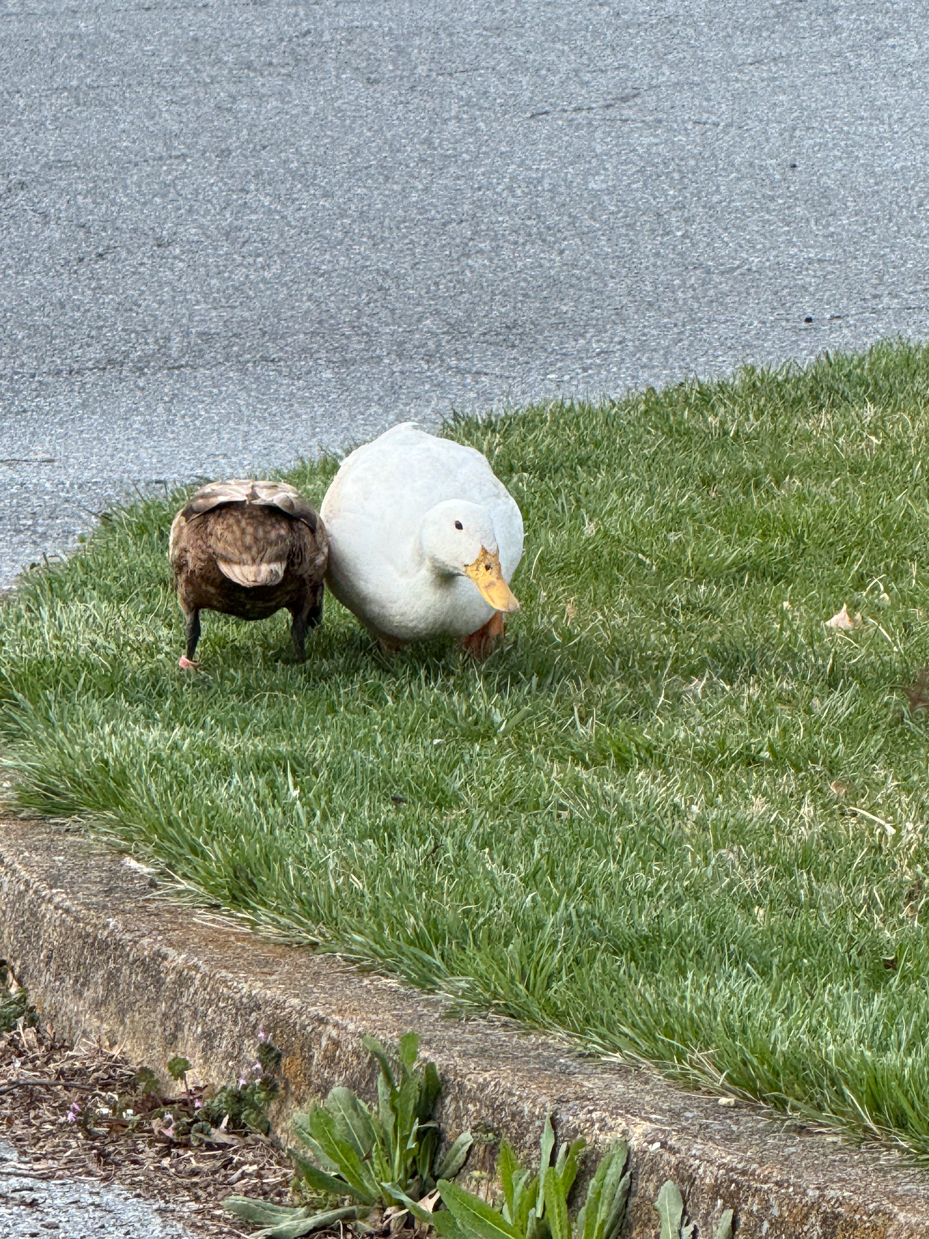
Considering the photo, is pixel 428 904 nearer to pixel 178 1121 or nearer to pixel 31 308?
pixel 178 1121

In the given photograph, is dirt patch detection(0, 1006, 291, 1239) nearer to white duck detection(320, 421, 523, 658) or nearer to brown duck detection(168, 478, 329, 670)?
brown duck detection(168, 478, 329, 670)

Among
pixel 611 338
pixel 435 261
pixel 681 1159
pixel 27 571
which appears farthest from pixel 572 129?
pixel 681 1159

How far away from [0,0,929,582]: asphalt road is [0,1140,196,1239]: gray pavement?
3.20m

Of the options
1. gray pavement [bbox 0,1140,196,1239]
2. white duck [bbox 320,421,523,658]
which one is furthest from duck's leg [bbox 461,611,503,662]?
gray pavement [bbox 0,1140,196,1239]

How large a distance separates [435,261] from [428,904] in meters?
5.74

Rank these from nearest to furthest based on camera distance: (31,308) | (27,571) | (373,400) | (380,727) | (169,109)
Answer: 1. (380,727)
2. (27,571)
3. (373,400)
4. (31,308)
5. (169,109)

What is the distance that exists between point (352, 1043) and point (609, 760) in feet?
4.09

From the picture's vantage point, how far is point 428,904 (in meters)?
2.83

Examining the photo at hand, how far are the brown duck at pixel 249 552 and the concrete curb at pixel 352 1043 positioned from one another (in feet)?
2.68

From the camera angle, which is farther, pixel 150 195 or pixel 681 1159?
pixel 150 195

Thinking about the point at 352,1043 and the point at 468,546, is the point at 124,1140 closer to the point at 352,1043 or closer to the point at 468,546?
the point at 352,1043

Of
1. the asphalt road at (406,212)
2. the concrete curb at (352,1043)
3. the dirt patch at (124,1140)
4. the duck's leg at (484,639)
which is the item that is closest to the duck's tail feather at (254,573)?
the duck's leg at (484,639)

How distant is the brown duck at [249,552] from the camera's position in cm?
385

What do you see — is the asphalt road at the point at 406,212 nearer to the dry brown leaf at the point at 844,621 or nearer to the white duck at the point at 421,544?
the white duck at the point at 421,544
